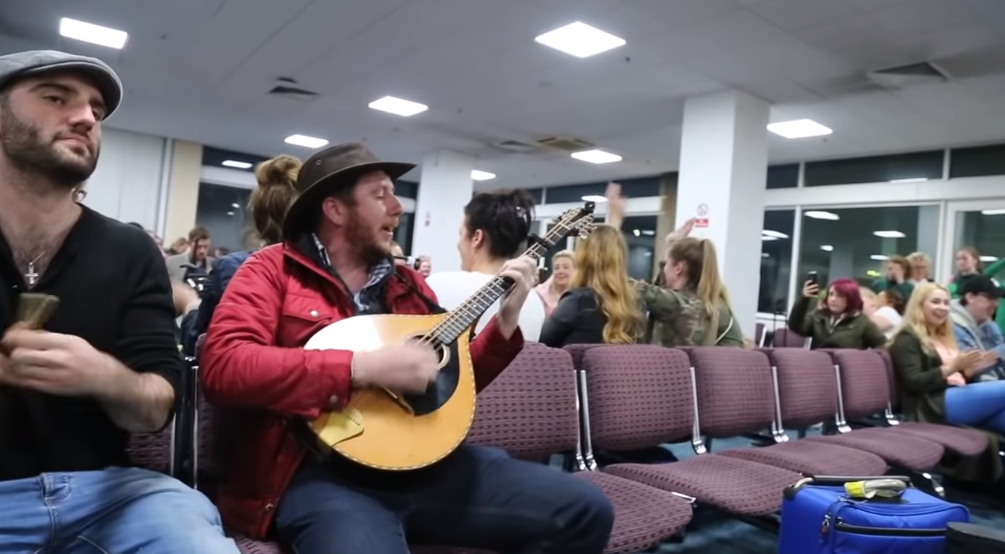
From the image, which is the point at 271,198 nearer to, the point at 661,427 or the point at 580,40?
the point at 661,427

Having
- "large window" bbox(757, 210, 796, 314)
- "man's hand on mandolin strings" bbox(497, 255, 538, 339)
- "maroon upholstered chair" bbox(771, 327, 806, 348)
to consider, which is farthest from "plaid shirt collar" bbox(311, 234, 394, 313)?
"large window" bbox(757, 210, 796, 314)

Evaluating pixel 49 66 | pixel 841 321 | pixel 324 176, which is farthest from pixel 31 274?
pixel 841 321

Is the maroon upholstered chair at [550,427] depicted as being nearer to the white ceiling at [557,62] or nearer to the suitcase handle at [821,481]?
the suitcase handle at [821,481]

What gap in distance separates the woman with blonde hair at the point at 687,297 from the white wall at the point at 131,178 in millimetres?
10205

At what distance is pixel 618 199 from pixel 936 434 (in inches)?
80.7

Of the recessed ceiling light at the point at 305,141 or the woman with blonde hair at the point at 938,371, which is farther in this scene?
the recessed ceiling light at the point at 305,141

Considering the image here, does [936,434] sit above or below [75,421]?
below

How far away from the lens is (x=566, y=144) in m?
9.28

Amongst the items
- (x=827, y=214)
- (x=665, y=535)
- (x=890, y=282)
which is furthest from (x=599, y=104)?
(x=665, y=535)

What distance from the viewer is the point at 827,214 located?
357 inches

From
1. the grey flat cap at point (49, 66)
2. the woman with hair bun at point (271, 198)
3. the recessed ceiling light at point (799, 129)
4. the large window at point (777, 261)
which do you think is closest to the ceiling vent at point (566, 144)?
the recessed ceiling light at point (799, 129)

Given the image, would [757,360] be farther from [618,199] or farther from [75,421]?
[75,421]

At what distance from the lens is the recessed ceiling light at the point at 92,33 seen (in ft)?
19.8

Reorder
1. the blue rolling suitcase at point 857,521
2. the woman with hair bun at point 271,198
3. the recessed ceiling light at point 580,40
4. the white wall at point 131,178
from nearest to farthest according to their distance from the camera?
the blue rolling suitcase at point 857,521 → the woman with hair bun at point 271,198 → the recessed ceiling light at point 580,40 → the white wall at point 131,178
